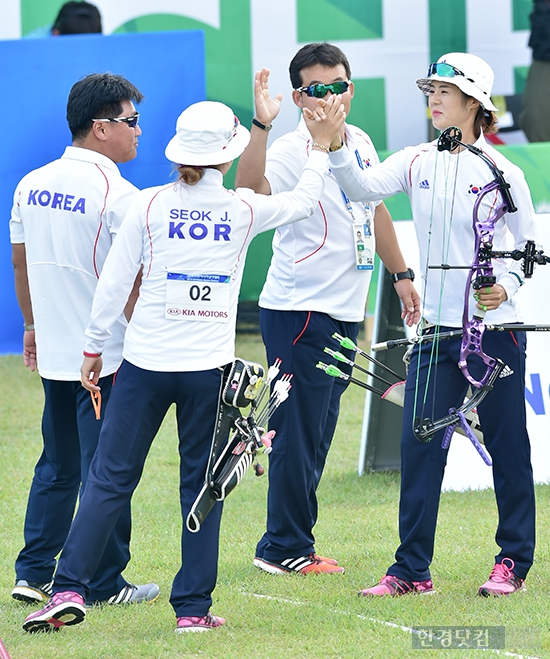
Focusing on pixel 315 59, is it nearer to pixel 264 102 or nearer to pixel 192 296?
pixel 264 102

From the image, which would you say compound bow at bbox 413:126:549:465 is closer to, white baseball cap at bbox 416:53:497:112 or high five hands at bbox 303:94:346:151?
white baseball cap at bbox 416:53:497:112

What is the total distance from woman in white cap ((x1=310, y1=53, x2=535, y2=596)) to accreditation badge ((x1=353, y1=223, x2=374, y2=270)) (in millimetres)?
321

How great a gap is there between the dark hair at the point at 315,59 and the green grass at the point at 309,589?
5.82ft

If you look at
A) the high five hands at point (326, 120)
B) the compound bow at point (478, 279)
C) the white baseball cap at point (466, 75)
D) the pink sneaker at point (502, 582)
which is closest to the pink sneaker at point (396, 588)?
the pink sneaker at point (502, 582)

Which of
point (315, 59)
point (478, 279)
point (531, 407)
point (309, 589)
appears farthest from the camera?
point (531, 407)

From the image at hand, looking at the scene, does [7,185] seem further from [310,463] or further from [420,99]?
[310,463]

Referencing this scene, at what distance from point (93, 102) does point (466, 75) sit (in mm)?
1189

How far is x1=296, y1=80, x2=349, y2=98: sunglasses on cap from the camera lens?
157 inches

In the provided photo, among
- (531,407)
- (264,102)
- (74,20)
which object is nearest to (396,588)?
(264,102)

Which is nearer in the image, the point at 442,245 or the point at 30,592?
the point at 442,245

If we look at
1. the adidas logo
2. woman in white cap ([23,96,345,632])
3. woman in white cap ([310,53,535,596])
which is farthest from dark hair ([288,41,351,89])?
the adidas logo

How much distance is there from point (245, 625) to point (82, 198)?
1.42 m

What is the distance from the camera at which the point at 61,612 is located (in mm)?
3338

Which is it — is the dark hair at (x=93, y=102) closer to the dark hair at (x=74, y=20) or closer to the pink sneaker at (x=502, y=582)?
the pink sneaker at (x=502, y=582)
